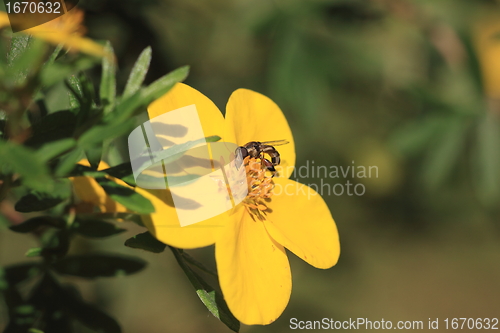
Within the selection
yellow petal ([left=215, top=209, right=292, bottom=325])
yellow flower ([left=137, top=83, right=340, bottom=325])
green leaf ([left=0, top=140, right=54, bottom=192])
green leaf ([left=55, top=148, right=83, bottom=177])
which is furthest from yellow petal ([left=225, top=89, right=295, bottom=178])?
green leaf ([left=0, top=140, right=54, bottom=192])

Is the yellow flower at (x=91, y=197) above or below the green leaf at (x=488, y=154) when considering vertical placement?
above

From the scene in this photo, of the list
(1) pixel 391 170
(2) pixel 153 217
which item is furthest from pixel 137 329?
(2) pixel 153 217

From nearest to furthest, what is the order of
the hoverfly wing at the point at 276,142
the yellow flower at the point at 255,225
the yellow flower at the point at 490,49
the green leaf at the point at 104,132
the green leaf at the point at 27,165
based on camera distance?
the green leaf at the point at 27,165 → the green leaf at the point at 104,132 → the yellow flower at the point at 255,225 → the hoverfly wing at the point at 276,142 → the yellow flower at the point at 490,49

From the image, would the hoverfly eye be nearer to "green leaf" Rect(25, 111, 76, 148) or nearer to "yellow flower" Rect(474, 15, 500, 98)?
"green leaf" Rect(25, 111, 76, 148)

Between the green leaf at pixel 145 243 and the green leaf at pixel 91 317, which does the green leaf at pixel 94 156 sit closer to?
the green leaf at pixel 145 243

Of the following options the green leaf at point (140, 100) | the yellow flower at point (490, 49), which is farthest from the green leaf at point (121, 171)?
the yellow flower at point (490, 49)

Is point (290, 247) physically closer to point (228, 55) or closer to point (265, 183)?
point (265, 183)

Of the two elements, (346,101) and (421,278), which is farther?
(421,278)
